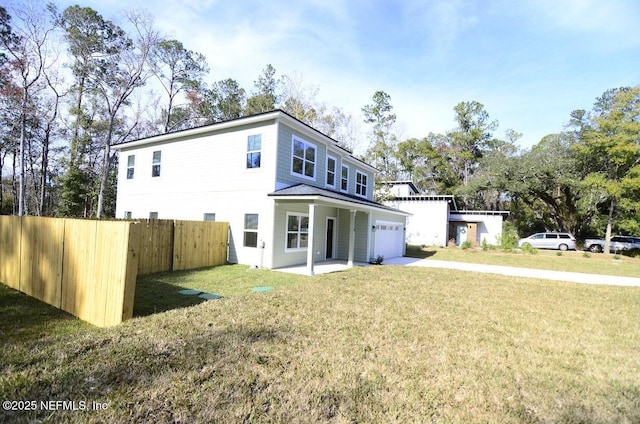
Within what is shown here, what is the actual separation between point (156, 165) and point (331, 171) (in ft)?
27.7

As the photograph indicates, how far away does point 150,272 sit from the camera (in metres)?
9.04

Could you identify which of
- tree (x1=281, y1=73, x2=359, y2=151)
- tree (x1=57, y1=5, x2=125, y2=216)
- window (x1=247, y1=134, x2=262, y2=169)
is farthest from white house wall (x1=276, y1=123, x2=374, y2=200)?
tree (x1=57, y1=5, x2=125, y2=216)

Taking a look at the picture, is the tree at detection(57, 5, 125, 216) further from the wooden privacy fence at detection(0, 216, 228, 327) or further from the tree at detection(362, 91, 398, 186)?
the tree at detection(362, 91, 398, 186)

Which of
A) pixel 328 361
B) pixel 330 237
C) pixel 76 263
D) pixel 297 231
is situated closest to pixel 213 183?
pixel 297 231

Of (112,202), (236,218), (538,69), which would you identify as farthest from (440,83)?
(112,202)

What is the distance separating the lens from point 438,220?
24688 millimetres

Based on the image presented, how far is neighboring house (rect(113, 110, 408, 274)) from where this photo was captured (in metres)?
10.6

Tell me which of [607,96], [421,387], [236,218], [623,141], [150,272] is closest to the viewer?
[421,387]

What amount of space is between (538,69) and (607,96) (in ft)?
52.7

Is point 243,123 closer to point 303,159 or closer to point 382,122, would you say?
point 303,159

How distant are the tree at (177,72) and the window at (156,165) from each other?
13620mm

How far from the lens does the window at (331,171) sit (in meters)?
14.0

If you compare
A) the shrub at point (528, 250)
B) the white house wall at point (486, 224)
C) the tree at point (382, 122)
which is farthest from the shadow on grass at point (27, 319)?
the white house wall at point (486, 224)

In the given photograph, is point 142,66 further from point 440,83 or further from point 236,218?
point 440,83
